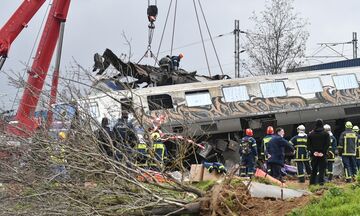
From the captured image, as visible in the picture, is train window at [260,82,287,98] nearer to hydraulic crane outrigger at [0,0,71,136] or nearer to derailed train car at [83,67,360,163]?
derailed train car at [83,67,360,163]

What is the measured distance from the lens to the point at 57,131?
7.71m

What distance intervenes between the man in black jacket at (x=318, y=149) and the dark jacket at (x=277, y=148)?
97cm

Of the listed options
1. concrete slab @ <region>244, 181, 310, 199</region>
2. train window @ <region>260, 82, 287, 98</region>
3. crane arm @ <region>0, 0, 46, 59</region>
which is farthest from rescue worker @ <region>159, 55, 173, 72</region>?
concrete slab @ <region>244, 181, 310, 199</region>

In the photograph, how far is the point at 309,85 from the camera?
17.7 meters

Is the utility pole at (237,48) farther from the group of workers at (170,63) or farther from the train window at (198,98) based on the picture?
the train window at (198,98)

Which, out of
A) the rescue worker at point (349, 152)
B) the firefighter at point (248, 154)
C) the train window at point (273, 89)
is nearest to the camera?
the rescue worker at point (349, 152)

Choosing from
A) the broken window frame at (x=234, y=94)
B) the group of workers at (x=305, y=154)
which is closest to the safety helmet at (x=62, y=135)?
the group of workers at (x=305, y=154)

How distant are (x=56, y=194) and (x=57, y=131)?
106 cm

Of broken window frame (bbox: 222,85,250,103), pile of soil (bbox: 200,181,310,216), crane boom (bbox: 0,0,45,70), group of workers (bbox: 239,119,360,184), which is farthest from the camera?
broken window frame (bbox: 222,85,250,103)

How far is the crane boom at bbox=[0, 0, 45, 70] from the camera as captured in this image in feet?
44.7

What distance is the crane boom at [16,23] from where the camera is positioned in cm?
1362

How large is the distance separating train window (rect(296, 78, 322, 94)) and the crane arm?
8342mm

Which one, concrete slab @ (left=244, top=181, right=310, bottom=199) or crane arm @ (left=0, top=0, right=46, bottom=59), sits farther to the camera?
crane arm @ (left=0, top=0, right=46, bottom=59)

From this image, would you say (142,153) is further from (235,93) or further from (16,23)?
(235,93)
